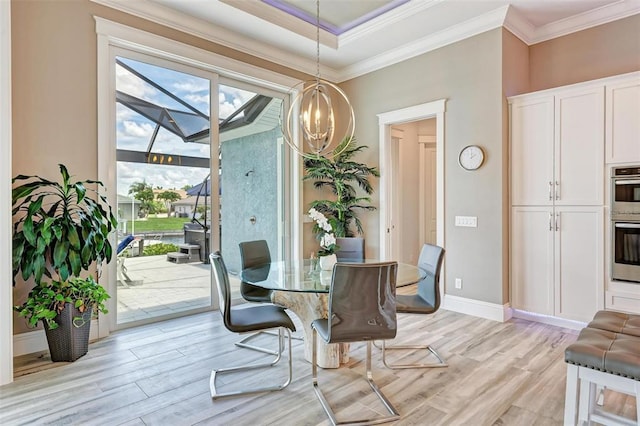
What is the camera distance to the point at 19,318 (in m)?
3.05

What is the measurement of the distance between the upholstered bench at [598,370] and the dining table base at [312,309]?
1.46 metres

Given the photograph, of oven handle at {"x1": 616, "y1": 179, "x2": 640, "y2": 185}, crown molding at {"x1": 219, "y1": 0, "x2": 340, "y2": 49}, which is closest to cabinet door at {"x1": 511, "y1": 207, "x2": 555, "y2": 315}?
oven handle at {"x1": 616, "y1": 179, "x2": 640, "y2": 185}

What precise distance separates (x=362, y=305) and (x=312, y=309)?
673mm

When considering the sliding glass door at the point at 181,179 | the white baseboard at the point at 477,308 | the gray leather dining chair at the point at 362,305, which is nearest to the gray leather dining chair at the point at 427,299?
the gray leather dining chair at the point at 362,305

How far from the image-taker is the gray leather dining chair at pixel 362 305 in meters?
2.14

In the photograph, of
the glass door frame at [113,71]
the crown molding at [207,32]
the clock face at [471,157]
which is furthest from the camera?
the clock face at [471,157]

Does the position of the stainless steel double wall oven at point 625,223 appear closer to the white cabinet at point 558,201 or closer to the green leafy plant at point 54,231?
the white cabinet at point 558,201

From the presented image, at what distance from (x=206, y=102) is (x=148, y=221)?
1.57m

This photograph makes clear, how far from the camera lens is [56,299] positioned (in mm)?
2861

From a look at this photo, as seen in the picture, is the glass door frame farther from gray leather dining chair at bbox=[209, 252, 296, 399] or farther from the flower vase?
the flower vase

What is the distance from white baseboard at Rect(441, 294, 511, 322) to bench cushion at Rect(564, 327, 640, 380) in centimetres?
202

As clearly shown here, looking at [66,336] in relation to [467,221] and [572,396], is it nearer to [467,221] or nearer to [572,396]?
[572,396]

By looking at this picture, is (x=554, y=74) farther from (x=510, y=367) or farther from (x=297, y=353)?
(x=297, y=353)

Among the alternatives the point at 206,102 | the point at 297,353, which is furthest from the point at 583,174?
the point at 206,102
